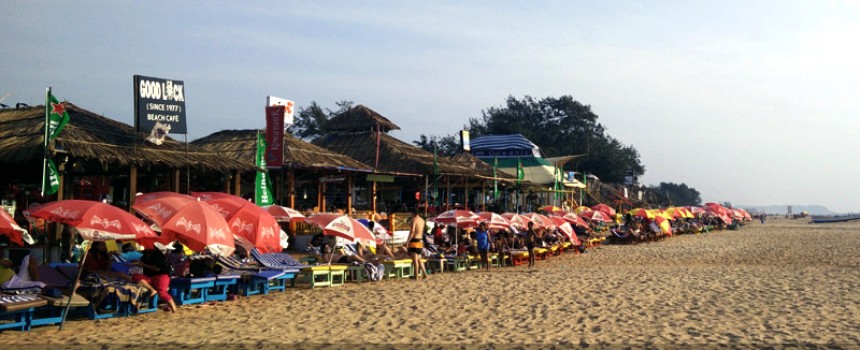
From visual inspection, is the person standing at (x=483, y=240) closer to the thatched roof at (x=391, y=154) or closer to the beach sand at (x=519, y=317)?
the beach sand at (x=519, y=317)

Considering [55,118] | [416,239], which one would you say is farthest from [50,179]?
[416,239]

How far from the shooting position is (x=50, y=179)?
11602 mm

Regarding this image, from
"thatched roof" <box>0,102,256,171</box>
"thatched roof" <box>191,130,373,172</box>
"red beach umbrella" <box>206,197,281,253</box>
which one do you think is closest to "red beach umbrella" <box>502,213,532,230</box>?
"thatched roof" <box>191,130,373,172</box>

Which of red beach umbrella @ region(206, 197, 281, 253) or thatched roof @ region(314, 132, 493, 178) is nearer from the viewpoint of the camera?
red beach umbrella @ region(206, 197, 281, 253)

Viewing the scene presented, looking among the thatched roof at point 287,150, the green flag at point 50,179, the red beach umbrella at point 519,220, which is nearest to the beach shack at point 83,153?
the green flag at point 50,179

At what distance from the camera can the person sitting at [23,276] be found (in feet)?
25.2

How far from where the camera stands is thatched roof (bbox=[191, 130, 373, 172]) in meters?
20.0

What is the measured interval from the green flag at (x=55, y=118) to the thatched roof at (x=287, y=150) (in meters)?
8.30

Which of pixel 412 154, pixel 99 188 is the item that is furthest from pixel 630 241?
pixel 99 188

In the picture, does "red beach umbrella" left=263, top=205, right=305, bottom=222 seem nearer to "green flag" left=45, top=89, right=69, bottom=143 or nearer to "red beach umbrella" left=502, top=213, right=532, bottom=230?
"green flag" left=45, top=89, right=69, bottom=143

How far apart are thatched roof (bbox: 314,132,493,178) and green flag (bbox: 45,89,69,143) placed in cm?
1340

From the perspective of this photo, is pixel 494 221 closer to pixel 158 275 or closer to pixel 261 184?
pixel 261 184

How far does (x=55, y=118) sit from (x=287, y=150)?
8.97 metres

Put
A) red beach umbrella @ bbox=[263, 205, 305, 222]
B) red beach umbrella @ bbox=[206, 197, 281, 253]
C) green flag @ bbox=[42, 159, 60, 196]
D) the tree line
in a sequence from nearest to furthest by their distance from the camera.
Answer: red beach umbrella @ bbox=[206, 197, 281, 253], green flag @ bbox=[42, 159, 60, 196], red beach umbrella @ bbox=[263, 205, 305, 222], the tree line
